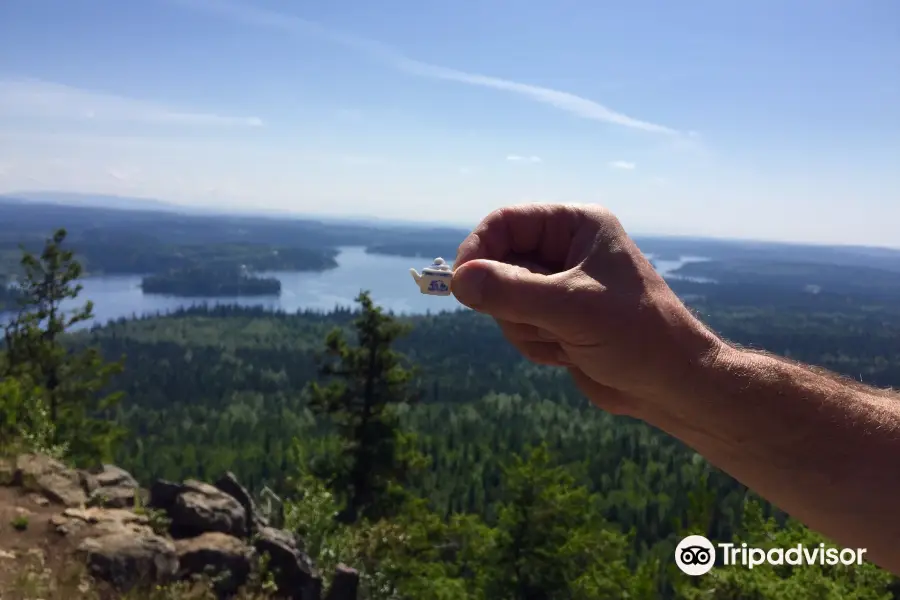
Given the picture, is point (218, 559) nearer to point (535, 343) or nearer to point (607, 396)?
point (535, 343)

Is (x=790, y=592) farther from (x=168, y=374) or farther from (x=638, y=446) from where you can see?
(x=168, y=374)

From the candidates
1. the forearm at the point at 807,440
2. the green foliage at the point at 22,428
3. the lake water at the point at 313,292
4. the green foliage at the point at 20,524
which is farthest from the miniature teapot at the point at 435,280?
the lake water at the point at 313,292

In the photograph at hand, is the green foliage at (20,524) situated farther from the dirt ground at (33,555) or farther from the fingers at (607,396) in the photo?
the fingers at (607,396)

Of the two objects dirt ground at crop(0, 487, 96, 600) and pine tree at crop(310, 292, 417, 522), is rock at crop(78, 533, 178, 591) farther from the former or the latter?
pine tree at crop(310, 292, 417, 522)

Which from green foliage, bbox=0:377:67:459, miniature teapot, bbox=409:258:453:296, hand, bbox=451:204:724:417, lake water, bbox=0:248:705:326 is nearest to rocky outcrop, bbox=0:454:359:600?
green foliage, bbox=0:377:67:459

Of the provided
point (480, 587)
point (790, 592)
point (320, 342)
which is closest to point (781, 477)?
point (790, 592)

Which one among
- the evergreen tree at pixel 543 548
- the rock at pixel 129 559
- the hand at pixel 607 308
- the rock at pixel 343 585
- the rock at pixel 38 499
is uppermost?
the hand at pixel 607 308
